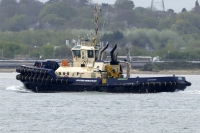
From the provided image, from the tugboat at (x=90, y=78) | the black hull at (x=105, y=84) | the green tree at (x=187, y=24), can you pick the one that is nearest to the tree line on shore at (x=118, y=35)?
the green tree at (x=187, y=24)

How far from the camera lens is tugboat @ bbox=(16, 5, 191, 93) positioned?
64938mm

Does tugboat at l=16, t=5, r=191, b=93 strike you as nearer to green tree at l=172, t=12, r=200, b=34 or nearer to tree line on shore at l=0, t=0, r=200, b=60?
tree line on shore at l=0, t=0, r=200, b=60

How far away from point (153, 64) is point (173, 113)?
89880mm

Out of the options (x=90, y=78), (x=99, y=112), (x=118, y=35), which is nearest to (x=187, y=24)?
(x=118, y=35)

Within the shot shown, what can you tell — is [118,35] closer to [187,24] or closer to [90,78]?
[187,24]

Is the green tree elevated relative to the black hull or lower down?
elevated

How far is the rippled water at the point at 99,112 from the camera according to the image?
45.8 meters

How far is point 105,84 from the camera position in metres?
65.1

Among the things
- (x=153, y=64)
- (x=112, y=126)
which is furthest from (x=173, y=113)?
(x=153, y=64)

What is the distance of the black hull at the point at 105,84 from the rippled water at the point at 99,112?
0.66m

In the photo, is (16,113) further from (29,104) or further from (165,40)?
(165,40)

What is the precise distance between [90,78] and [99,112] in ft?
42.7

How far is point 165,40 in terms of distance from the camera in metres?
144

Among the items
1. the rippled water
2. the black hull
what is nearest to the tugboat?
the black hull
